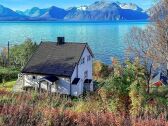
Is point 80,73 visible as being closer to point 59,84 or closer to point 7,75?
point 59,84

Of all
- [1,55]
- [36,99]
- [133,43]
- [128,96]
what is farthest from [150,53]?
[1,55]

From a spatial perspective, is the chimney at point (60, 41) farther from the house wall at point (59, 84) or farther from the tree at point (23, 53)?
the tree at point (23, 53)

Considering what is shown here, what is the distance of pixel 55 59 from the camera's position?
151ft

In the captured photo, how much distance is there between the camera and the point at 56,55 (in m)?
46.8

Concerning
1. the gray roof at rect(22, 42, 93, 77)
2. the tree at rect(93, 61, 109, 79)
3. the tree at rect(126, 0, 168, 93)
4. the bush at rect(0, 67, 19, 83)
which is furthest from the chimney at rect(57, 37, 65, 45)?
the tree at rect(93, 61, 109, 79)

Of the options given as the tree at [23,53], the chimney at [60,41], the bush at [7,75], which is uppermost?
the chimney at [60,41]

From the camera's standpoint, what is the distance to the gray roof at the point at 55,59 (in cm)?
4394

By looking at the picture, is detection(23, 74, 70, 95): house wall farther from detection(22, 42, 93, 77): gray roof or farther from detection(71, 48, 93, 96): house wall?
detection(71, 48, 93, 96): house wall

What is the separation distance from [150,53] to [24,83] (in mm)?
16050

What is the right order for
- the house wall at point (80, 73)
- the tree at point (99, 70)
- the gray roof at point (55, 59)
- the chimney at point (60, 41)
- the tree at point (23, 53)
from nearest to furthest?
the house wall at point (80, 73) → the gray roof at point (55, 59) → the chimney at point (60, 41) → the tree at point (99, 70) → the tree at point (23, 53)

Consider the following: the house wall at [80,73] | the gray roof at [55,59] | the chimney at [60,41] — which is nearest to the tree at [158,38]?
the house wall at [80,73]


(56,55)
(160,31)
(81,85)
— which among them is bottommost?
(81,85)

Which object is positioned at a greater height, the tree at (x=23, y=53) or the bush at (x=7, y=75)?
the tree at (x=23, y=53)

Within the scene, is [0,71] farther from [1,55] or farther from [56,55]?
[1,55]
